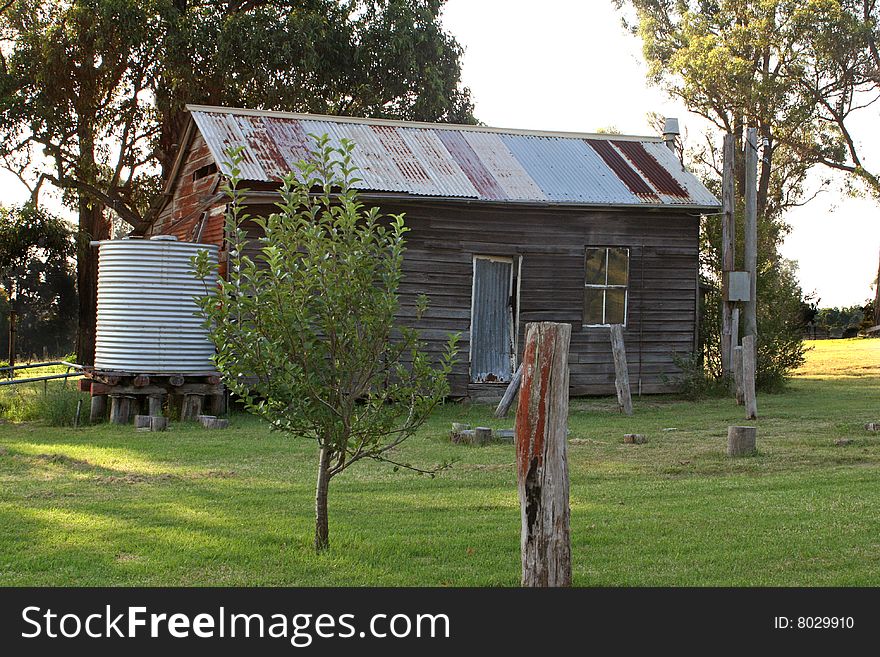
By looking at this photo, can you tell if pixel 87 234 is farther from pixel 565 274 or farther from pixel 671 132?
pixel 671 132

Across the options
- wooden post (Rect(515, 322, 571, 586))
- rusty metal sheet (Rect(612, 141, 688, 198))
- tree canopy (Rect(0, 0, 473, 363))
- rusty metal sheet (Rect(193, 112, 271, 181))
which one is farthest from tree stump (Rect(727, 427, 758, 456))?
tree canopy (Rect(0, 0, 473, 363))

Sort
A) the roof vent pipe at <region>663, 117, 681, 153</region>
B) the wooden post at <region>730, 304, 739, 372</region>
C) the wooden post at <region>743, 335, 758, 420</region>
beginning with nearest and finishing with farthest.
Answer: the wooden post at <region>743, 335, 758, 420</region>
the wooden post at <region>730, 304, 739, 372</region>
the roof vent pipe at <region>663, 117, 681, 153</region>

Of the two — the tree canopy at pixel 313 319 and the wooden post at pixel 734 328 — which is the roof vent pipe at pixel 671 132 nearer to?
the wooden post at pixel 734 328

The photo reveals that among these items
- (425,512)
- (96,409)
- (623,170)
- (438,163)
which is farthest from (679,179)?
(425,512)

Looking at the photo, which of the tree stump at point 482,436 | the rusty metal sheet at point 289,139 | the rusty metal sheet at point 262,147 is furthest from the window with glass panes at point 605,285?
the tree stump at point 482,436

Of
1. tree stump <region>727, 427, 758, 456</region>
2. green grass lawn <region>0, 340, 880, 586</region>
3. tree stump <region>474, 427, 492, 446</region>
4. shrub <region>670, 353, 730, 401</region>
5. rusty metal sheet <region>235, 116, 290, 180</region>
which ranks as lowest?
green grass lawn <region>0, 340, 880, 586</region>

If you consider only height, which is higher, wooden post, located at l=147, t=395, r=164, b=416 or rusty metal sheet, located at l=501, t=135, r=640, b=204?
rusty metal sheet, located at l=501, t=135, r=640, b=204

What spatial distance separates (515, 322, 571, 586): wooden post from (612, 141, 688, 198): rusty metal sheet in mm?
15635

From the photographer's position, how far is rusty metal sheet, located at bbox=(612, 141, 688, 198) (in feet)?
68.9

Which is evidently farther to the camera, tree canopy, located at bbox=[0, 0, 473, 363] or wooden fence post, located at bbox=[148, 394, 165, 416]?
tree canopy, located at bbox=[0, 0, 473, 363]

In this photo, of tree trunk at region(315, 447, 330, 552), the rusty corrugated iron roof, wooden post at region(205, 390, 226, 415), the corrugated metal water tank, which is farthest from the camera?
the rusty corrugated iron roof

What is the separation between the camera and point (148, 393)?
53.5 feet

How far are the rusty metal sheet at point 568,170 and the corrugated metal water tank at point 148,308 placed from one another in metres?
7.25

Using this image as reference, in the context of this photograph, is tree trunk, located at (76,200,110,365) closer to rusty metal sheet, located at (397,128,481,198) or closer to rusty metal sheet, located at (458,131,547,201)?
rusty metal sheet, located at (397,128,481,198)
